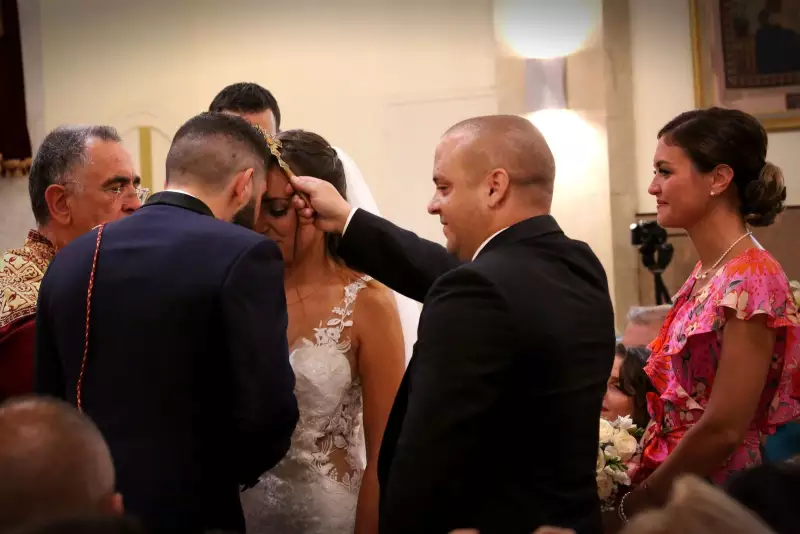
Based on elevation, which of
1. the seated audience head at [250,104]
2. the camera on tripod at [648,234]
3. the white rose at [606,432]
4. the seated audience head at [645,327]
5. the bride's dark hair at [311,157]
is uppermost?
the seated audience head at [250,104]

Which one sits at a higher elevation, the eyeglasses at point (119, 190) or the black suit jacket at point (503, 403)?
the eyeglasses at point (119, 190)

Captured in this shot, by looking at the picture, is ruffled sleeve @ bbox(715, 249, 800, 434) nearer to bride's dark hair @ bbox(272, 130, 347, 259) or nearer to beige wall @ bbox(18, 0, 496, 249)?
bride's dark hair @ bbox(272, 130, 347, 259)

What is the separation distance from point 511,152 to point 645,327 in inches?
80.2

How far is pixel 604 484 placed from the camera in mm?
2453

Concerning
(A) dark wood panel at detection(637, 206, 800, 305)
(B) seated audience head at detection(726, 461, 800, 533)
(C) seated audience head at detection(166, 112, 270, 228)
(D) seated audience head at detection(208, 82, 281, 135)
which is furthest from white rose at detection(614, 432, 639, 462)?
(A) dark wood panel at detection(637, 206, 800, 305)

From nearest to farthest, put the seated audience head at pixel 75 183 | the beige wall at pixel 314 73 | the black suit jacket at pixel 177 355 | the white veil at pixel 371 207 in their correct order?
the black suit jacket at pixel 177 355 < the seated audience head at pixel 75 183 < the white veil at pixel 371 207 < the beige wall at pixel 314 73

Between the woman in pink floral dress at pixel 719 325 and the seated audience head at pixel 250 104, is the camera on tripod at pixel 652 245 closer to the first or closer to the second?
the seated audience head at pixel 250 104

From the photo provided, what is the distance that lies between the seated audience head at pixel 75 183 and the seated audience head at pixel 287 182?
0.47 meters

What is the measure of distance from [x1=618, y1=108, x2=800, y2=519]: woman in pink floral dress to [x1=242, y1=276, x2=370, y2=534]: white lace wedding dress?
0.72 m

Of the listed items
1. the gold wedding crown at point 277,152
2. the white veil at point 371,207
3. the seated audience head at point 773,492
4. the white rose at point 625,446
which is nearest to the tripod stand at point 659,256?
the white veil at point 371,207

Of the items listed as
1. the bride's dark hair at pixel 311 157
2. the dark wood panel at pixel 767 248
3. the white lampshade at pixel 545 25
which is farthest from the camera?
the white lampshade at pixel 545 25

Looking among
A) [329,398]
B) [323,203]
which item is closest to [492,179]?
[323,203]

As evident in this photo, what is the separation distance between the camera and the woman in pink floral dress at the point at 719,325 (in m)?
2.23

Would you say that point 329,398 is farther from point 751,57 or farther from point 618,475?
point 751,57
